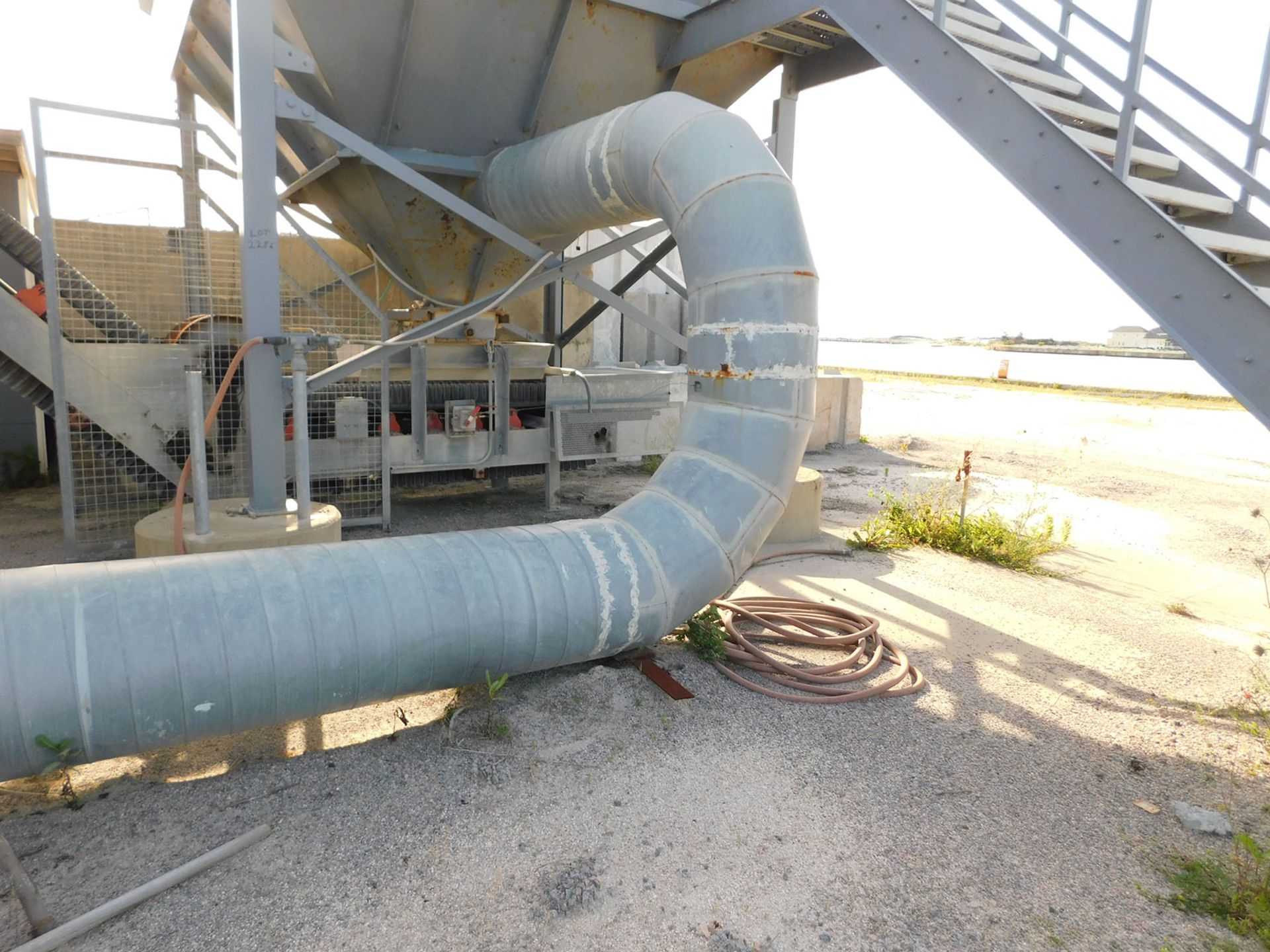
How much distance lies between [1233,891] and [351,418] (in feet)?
19.1

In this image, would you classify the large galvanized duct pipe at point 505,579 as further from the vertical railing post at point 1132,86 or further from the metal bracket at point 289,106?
the metal bracket at point 289,106

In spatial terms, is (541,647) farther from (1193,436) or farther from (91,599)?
(1193,436)

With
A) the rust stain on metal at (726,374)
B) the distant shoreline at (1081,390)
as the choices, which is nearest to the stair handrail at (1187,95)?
the rust stain on metal at (726,374)

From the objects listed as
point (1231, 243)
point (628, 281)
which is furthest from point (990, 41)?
point (628, 281)

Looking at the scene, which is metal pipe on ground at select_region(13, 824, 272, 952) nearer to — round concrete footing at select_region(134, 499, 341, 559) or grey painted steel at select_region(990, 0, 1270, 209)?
round concrete footing at select_region(134, 499, 341, 559)

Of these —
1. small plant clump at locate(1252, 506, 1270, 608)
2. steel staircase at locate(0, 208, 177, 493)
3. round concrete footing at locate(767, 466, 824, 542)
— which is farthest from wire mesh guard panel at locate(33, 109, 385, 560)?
small plant clump at locate(1252, 506, 1270, 608)

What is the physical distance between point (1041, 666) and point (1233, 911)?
1983mm

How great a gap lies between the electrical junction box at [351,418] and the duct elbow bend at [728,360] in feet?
10.4

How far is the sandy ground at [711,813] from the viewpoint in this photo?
2412mm

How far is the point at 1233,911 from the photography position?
2529mm

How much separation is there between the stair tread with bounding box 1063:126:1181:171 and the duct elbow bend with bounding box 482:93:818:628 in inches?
58.6

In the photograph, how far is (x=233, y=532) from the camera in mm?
4359

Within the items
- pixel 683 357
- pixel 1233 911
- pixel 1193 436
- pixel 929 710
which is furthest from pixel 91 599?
pixel 1193 436

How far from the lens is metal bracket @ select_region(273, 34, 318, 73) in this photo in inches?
184
